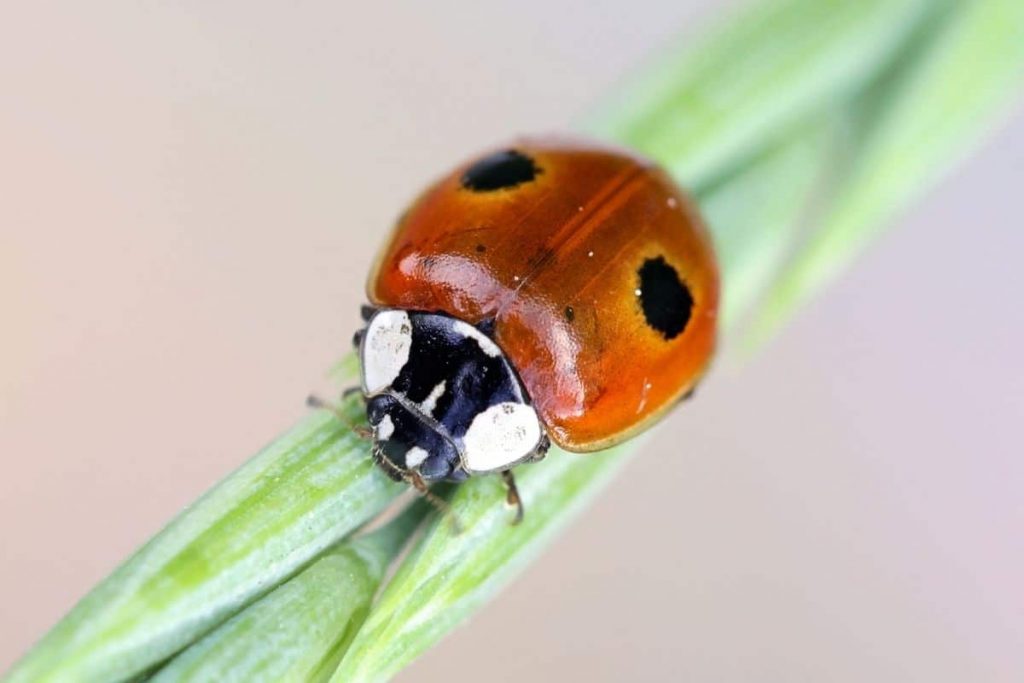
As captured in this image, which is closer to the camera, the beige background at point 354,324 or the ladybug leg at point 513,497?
the ladybug leg at point 513,497

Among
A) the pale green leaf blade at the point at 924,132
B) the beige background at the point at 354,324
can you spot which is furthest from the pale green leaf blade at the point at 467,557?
the beige background at the point at 354,324

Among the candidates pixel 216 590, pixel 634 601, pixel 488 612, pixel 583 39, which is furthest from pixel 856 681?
pixel 216 590

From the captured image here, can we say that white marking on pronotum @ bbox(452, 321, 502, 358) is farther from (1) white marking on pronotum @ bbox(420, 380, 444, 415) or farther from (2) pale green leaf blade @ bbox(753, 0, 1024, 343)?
(2) pale green leaf blade @ bbox(753, 0, 1024, 343)

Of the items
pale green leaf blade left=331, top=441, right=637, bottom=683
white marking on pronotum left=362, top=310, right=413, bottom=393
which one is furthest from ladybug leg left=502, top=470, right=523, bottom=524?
white marking on pronotum left=362, top=310, right=413, bottom=393

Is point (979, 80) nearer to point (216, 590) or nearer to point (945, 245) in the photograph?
point (216, 590)

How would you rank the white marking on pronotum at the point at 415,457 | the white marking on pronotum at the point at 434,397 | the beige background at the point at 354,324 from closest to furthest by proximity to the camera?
the white marking on pronotum at the point at 415,457
the white marking on pronotum at the point at 434,397
the beige background at the point at 354,324

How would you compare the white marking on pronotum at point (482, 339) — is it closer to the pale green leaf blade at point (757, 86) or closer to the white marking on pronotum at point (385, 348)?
the white marking on pronotum at point (385, 348)

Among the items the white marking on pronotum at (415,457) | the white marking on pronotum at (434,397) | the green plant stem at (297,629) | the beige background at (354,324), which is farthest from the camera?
the beige background at (354,324)
